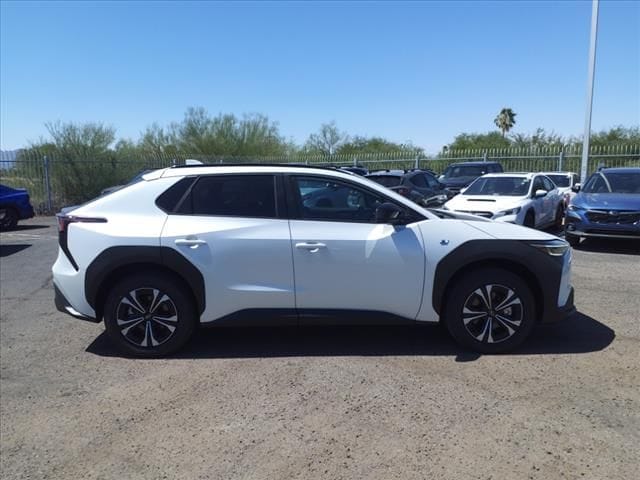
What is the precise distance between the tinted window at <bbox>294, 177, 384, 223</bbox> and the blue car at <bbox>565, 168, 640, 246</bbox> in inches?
285

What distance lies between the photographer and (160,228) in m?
4.68

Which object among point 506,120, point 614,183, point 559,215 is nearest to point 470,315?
point 614,183

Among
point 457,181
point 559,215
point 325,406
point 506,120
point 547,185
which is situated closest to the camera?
point 325,406

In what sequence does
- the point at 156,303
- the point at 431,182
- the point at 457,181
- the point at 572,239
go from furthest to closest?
the point at 457,181 → the point at 431,182 → the point at 572,239 → the point at 156,303

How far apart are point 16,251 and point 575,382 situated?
11.0 meters

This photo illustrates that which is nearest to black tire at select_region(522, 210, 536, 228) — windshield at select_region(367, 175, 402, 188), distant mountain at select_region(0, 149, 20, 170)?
windshield at select_region(367, 175, 402, 188)

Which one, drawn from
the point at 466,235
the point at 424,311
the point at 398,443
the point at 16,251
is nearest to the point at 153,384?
the point at 398,443

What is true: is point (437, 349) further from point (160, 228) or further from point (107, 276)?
point (107, 276)

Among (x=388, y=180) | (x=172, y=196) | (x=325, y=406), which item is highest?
(x=172, y=196)

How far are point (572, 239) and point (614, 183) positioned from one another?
1.51 metres

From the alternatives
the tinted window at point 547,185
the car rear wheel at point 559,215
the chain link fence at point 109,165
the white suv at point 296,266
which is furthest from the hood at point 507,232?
the chain link fence at point 109,165

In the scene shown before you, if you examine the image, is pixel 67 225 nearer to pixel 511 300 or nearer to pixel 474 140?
pixel 511 300

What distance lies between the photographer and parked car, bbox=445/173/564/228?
1051 cm

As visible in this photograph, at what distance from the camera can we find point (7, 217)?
14875 millimetres
